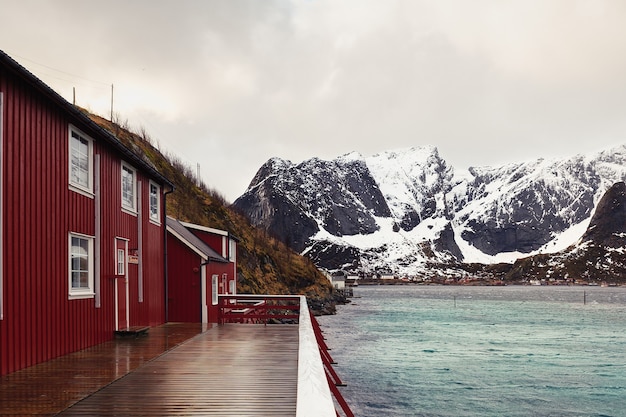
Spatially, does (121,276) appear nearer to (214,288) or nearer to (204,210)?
(214,288)

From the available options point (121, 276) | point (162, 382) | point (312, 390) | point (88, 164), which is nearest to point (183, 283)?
point (121, 276)

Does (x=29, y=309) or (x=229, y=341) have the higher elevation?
(x=29, y=309)

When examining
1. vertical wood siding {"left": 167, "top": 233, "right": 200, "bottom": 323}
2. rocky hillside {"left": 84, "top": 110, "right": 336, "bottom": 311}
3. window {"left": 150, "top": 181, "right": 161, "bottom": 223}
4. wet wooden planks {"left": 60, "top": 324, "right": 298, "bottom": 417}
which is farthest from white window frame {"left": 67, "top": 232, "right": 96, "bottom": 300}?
rocky hillside {"left": 84, "top": 110, "right": 336, "bottom": 311}

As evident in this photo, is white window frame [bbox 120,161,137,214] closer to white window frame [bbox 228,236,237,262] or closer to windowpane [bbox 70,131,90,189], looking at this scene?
windowpane [bbox 70,131,90,189]

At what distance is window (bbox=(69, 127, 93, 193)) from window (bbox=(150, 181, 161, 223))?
22.6ft

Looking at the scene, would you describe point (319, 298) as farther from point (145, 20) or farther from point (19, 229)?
point (19, 229)

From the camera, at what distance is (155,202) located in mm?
23344

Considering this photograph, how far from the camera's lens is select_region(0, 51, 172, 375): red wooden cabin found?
11.3 meters

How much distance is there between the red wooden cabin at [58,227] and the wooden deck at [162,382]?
0.84 meters

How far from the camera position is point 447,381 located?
101ft

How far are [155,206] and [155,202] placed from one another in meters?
0.16

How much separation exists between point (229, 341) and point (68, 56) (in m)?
37.6

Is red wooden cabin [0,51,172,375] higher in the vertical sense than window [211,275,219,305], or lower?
higher

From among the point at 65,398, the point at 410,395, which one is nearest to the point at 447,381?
the point at 410,395
